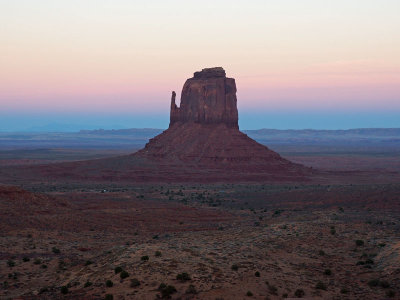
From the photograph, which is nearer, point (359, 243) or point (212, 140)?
point (359, 243)

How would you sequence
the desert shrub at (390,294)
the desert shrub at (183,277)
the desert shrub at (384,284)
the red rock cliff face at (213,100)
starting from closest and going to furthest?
→ 1. the desert shrub at (390,294)
2. the desert shrub at (183,277)
3. the desert shrub at (384,284)
4. the red rock cliff face at (213,100)

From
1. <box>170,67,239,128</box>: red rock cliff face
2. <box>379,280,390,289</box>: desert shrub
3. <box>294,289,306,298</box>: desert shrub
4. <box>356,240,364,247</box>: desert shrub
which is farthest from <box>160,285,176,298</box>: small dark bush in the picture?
<box>170,67,239,128</box>: red rock cliff face

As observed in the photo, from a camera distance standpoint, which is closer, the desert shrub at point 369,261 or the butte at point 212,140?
the desert shrub at point 369,261

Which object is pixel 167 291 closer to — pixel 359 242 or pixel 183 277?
pixel 183 277

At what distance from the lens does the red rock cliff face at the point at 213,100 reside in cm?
9294

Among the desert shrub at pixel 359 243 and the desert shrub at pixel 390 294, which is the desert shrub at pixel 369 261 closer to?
the desert shrub at pixel 359 243

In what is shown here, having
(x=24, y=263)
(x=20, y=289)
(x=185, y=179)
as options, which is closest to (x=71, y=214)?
(x=24, y=263)

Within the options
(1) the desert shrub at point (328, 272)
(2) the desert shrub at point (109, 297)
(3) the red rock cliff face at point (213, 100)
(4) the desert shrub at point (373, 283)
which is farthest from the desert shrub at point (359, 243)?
(3) the red rock cliff face at point (213, 100)

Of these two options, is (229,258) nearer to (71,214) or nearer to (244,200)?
(71,214)

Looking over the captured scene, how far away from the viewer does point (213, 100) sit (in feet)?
303

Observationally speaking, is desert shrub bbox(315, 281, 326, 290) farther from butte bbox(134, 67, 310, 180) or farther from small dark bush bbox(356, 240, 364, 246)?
butte bbox(134, 67, 310, 180)

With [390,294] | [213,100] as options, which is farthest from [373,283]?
[213,100]

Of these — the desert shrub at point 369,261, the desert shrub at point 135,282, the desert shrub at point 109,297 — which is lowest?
the desert shrub at point 369,261

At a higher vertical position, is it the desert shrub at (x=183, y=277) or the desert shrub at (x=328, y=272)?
the desert shrub at (x=183, y=277)
